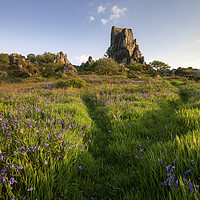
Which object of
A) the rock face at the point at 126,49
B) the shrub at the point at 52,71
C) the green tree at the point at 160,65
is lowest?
the shrub at the point at 52,71

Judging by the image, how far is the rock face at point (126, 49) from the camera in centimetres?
7056

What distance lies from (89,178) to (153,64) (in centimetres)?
7863

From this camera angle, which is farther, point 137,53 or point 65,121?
point 137,53

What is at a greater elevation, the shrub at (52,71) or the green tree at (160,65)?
the green tree at (160,65)

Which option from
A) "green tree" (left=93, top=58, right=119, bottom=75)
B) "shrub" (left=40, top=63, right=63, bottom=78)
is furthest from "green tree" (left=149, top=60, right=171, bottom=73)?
"shrub" (left=40, top=63, right=63, bottom=78)

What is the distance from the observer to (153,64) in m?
69.7

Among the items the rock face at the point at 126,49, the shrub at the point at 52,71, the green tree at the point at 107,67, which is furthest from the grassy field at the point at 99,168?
the rock face at the point at 126,49

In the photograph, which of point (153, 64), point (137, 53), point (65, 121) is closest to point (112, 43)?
point (137, 53)

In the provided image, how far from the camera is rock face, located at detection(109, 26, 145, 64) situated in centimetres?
7056

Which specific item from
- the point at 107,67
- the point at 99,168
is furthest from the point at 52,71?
the point at 99,168

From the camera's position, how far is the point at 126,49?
7088 centimetres

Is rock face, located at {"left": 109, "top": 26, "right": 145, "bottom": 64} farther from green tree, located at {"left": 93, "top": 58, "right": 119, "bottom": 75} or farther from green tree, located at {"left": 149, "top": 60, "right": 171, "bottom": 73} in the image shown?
green tree, located at {"left": 93, "top": 58, "right": 119, "bottom": 75}

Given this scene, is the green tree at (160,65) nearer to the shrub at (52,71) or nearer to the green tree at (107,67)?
the green tree at (107,67)

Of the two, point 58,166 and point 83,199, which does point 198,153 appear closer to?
point 83,199
